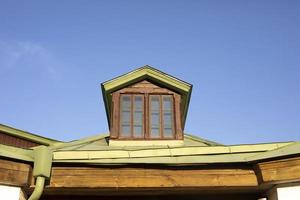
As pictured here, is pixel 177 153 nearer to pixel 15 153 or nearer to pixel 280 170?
pixel 280 170

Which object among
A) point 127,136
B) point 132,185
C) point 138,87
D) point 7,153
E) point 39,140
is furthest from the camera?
point 39,140

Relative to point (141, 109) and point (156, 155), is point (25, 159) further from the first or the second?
point (141, 109)

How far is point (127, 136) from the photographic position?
8.67 meters

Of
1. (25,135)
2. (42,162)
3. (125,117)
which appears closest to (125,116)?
(125,117)

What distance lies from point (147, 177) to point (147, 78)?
4.06m

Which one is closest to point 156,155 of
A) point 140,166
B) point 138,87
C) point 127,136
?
point 140,166

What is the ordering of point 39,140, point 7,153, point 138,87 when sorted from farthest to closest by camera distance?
point 39,140 < point 138,87 < point 7,153

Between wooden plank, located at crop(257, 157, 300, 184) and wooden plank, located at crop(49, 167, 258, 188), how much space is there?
0.25 metres

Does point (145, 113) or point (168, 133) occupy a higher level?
point (145, 113)

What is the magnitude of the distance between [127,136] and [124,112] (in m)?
0.64

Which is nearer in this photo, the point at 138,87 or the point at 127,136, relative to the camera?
the point at 127,136

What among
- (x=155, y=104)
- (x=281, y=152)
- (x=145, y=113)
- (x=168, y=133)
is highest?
(x=155, y=104)

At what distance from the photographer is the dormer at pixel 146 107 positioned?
8.66 m

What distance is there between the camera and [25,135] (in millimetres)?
14859
